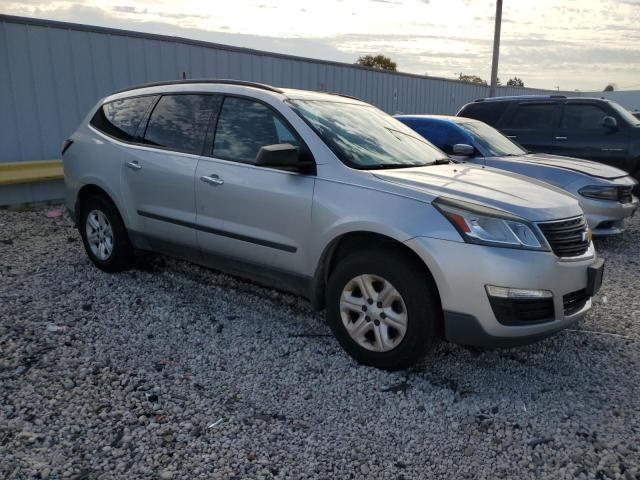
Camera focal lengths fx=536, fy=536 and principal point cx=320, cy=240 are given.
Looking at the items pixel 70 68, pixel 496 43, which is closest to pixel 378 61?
pixel 496 43

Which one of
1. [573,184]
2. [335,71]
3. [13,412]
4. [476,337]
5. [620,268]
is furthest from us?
[335,71]

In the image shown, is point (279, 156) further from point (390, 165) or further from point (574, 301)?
point (574, 301)

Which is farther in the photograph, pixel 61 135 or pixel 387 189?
pixel 61 135

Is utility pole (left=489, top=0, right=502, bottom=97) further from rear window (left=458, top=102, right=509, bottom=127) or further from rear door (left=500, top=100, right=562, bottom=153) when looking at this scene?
rear door (left=500, top=100, right=562, bottom=153)

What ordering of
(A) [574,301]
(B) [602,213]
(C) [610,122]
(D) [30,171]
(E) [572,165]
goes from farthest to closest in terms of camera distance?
(C) [610,122]
(D) [30,171]
(E) [572,165]
(B) [602,213]
(A) [574,301]

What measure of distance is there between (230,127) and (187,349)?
1691mm

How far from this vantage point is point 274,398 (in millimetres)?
3080

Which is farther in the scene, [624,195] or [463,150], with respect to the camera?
[624,195]

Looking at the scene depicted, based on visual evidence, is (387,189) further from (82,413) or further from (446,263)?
(82,413)

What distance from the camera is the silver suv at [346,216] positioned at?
9.88 ft

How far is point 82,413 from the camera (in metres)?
2.85

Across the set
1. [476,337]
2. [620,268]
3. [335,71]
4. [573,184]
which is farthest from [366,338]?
[335,71]

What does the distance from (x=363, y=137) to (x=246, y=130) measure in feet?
2.89

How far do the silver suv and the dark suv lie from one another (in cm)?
510
